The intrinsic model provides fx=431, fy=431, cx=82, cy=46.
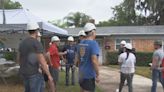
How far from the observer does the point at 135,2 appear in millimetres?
45938

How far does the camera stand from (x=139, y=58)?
106 feet

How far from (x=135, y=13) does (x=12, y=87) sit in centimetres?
3454

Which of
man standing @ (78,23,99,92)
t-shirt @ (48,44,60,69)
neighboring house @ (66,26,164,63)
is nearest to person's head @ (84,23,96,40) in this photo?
man standing @ (78,23,99,92)

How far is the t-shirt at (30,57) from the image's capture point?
788 cm

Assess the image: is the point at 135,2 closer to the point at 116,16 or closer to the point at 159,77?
the point at 116,16

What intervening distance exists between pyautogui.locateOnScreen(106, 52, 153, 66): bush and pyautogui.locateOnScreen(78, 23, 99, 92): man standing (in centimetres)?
2462

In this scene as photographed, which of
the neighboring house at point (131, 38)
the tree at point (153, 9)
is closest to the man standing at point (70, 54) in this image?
the neighboring house at point (131, 38)

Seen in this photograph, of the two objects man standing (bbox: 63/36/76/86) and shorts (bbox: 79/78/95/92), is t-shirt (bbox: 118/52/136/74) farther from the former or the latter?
shorts (bbox: 79/78/95/92)

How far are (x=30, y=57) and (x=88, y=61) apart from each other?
3.51 feet

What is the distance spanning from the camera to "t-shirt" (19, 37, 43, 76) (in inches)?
310

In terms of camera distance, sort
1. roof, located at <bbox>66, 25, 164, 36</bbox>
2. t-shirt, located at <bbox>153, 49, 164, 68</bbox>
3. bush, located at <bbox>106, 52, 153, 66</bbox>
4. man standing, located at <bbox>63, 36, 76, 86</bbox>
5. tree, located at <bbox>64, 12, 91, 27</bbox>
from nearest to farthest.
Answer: t-shirt, located at <bbox>153, 49, 164, 68</bbox>, man standing, located at <bbox>63, 36, 76, 86</bbox>, bush, located at <bbox>106, 52, 153, 66</bbox>, roof, located at <bbox>66, 25, 164, 36</bbox>, tree, located at <bbox>64, 12, 91, 27</bbox>

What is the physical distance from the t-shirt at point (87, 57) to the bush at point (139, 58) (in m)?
24.6

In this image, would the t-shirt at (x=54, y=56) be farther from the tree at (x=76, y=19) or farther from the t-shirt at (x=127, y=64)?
the tree at (x=76, y=19)

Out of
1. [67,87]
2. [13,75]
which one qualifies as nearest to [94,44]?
[67,87]
